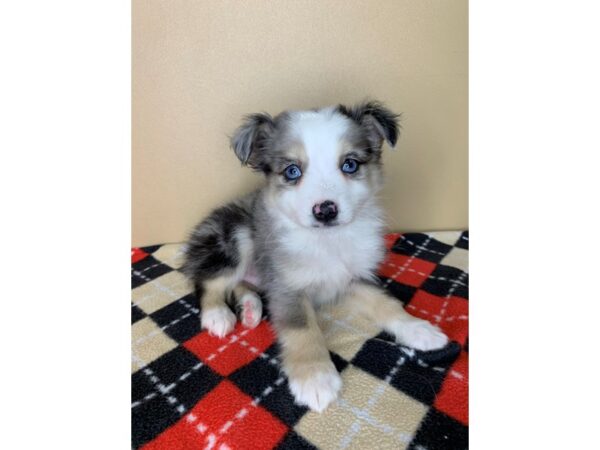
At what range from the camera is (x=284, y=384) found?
Result: 160cm

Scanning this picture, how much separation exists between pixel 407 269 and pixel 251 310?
117cm

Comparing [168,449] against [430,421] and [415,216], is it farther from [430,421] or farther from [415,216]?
[415,216]

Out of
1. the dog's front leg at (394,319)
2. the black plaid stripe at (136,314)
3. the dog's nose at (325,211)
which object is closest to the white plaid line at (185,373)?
the black plaid stripe at (136,314)

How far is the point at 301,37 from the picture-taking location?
2.27 m

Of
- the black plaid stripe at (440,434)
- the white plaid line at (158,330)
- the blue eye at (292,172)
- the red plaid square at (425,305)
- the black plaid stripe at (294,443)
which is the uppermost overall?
the blue eye at (292,172)

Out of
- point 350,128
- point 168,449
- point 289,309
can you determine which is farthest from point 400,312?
point 168,449

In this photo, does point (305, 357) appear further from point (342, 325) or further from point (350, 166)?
point (350, 166)

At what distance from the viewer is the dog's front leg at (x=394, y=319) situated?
174cm

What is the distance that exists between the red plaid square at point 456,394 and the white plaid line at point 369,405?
212 mm

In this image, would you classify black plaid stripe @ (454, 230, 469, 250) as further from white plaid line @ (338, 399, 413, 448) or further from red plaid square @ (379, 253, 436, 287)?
white plaid line @ (338, 399, 413, 448)

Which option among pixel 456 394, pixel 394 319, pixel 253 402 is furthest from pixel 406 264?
pixel 253 402

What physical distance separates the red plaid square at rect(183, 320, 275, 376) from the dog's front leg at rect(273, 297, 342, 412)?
4.8 inches

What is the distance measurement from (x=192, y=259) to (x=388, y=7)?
6.81 ft

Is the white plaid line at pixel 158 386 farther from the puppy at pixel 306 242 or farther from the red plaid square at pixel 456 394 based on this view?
the red plaid square at pixel 456 394
